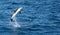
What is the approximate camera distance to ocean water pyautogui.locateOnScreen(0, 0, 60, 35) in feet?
39.7

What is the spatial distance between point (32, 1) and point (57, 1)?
6.26 feet

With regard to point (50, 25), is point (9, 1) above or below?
above

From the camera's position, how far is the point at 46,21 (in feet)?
42.8

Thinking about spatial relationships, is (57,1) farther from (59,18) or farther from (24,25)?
(24,25)

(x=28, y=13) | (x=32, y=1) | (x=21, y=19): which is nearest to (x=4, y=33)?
(x=21, y=19)

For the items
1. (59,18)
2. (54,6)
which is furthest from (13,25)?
(54,6)

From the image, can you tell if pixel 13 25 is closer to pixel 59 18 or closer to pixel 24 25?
pixel 24 25

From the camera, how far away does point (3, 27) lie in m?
12.6

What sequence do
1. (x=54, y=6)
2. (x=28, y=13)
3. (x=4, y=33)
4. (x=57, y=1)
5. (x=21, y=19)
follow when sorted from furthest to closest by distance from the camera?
1. (x=57, y=1)
2. (x=54, y=6)
3. (x=28, y=13)
4. (x=21, y=19)
5. (x=4, y=33)

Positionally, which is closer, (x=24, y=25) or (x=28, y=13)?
(x=24, y=25)

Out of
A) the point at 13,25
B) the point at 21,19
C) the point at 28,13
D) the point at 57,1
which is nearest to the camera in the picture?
the point at 13,25

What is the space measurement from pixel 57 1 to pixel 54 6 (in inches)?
50.6

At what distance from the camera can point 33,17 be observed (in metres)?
13.7

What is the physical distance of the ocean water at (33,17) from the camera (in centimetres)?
1209
